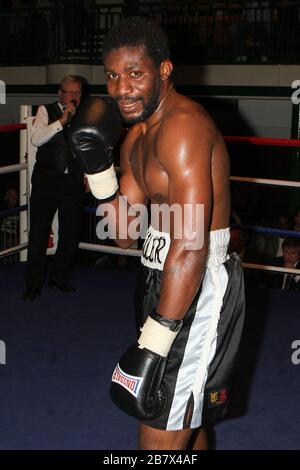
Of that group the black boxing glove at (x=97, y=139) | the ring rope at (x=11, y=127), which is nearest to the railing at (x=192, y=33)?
the ring rope at (x=11, y=127)

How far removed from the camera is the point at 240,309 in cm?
161

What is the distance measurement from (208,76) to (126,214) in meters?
5.95

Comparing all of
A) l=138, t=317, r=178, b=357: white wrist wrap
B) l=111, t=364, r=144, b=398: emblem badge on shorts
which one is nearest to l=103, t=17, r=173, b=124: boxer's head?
l=138, t=317, r=178, b=357: white wrist wrap

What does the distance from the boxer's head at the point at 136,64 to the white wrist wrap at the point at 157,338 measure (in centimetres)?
47

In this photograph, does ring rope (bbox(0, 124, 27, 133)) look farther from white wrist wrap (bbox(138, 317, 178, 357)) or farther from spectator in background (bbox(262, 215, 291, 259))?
white wrist wrap (bbox(138, 317, 178, 357))

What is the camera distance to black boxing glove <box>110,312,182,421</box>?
4.58 feet

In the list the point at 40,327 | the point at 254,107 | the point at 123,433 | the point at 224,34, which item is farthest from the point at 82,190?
the point at 224,34

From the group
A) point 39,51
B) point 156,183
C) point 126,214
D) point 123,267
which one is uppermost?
point 39,51

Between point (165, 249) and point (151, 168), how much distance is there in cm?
20

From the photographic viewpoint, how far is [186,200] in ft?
4.54

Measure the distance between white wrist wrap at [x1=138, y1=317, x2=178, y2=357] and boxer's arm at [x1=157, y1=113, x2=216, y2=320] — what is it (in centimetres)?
3

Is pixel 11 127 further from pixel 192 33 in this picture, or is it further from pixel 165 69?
pixel 192 33

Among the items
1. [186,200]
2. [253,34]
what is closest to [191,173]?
[186,200]
